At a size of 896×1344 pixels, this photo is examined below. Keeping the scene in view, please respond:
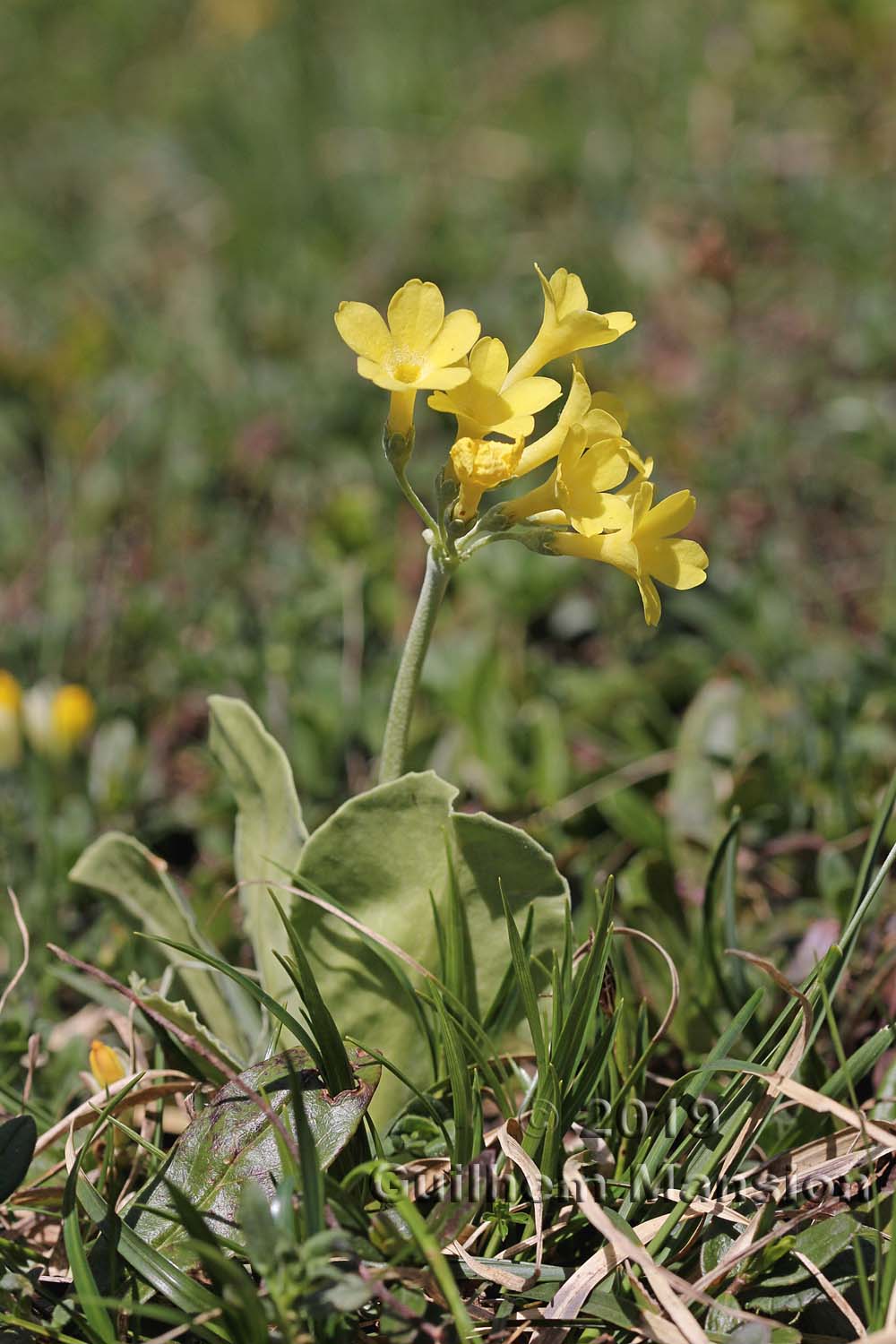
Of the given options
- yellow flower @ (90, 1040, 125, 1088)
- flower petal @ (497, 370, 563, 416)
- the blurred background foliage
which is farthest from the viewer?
the blurred background foliage

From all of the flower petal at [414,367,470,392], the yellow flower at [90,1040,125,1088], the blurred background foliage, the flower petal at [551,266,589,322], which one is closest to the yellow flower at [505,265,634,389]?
the flower petal at [551,266,589,322]

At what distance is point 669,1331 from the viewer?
137 cm

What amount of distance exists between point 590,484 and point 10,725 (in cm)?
152

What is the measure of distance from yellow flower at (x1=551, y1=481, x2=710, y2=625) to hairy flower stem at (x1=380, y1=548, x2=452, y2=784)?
160mm

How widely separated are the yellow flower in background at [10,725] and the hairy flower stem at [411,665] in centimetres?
112

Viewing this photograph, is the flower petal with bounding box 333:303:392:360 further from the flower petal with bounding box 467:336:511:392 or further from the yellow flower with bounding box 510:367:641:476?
the yellow flower with bounding box 510:367:641:476

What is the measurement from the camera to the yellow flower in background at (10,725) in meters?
2.46

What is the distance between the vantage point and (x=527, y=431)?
1.46 metres

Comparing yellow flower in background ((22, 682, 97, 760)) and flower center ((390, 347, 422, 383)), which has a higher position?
flower center ((390, 347, 422, 383))

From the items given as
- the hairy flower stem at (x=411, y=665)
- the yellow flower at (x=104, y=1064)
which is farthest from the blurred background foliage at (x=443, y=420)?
the hairy flower stem at (x=411, y=665)

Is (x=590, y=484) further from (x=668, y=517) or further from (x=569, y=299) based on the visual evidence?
(x=569, y=299)

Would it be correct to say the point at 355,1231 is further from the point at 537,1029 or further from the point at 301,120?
the point at 301,120

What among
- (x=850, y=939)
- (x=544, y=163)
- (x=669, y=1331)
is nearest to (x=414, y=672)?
(x=850, y=939)

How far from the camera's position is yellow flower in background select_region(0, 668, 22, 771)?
246 cm
